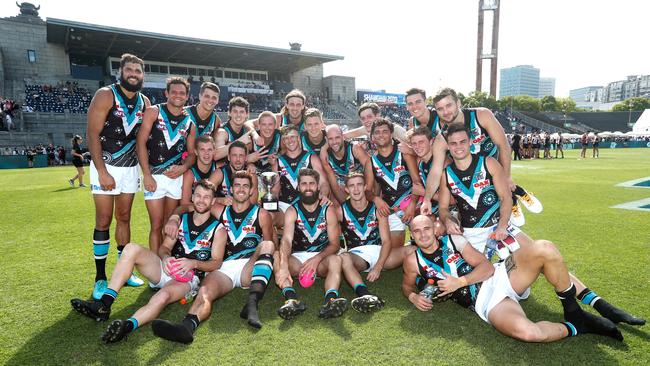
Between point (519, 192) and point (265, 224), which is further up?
point (519, 192)

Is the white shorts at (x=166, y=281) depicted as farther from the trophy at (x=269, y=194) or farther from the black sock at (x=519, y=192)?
the black sock at (x=519, y=192)

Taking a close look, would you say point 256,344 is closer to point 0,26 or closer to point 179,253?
point 179,253

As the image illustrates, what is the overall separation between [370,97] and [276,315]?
48771 millimetres

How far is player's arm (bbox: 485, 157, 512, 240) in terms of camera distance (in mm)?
3754

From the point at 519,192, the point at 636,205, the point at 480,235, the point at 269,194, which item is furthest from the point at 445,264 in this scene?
the point at 636,205

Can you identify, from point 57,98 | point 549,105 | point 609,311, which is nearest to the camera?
point 609,311

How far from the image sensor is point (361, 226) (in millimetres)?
4707

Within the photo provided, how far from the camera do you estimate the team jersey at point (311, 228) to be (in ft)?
14.9

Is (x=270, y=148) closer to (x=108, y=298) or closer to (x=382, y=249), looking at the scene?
(x=382, y=249)

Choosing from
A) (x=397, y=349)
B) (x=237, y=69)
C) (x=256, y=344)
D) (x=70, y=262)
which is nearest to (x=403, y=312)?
(x=397, y=349)

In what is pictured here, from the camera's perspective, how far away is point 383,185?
5055mm

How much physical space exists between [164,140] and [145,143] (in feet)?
0.78

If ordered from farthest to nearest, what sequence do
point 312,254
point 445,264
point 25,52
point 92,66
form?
1. point 92,66
2. point 25,52
3. point 312,254
4. point 445,264

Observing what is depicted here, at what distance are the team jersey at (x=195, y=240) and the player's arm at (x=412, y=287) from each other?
2.10m
